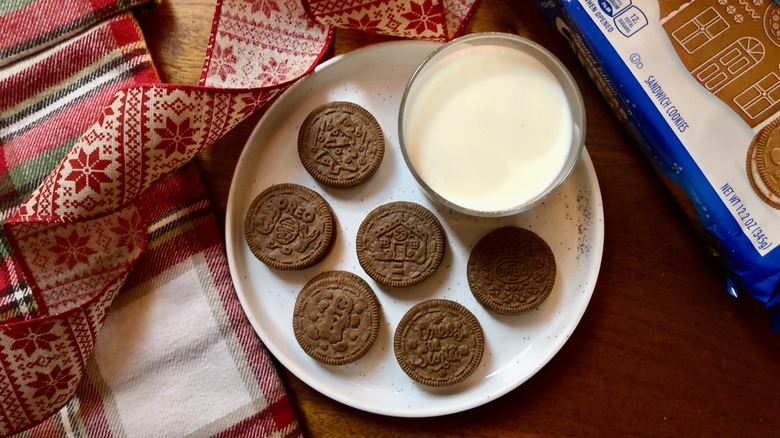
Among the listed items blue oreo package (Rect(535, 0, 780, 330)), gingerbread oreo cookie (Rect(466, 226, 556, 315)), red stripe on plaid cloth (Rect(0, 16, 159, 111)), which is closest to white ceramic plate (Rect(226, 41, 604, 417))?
gingerbread oreo cookie (Rect(466, 226, 556, 315))

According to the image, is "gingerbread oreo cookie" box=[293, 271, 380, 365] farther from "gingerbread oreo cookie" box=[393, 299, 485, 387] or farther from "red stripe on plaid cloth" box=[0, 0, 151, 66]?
"red stripe on plaid cloth" box=[0, 0, 151, 66]

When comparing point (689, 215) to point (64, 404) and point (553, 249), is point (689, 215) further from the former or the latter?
point (64, 404)

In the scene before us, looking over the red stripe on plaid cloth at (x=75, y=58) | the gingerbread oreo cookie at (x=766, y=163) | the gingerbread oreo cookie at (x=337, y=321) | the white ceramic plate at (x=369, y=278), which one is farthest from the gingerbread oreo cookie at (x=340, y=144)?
the gingerbread oreo cookie at (x=766, y=163)

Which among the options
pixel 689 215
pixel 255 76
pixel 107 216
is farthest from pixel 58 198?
pixel 689 215

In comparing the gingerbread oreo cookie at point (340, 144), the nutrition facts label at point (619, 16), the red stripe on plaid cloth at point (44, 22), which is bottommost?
the gingerbread oreo cookie at point (340, 144)

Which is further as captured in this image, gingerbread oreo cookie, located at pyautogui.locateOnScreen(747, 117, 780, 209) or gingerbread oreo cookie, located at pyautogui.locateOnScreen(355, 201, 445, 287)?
gingerbread oreo cookie, located at pyautogui.locateOnScreen(355, 201, 445, 287)

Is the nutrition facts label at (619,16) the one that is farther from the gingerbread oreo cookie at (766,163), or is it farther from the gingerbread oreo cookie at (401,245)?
the gingerbread oreo cookie at (401,245)

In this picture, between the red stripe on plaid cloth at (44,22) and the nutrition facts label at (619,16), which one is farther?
the red stripe on plaid cloth at (44,22)
